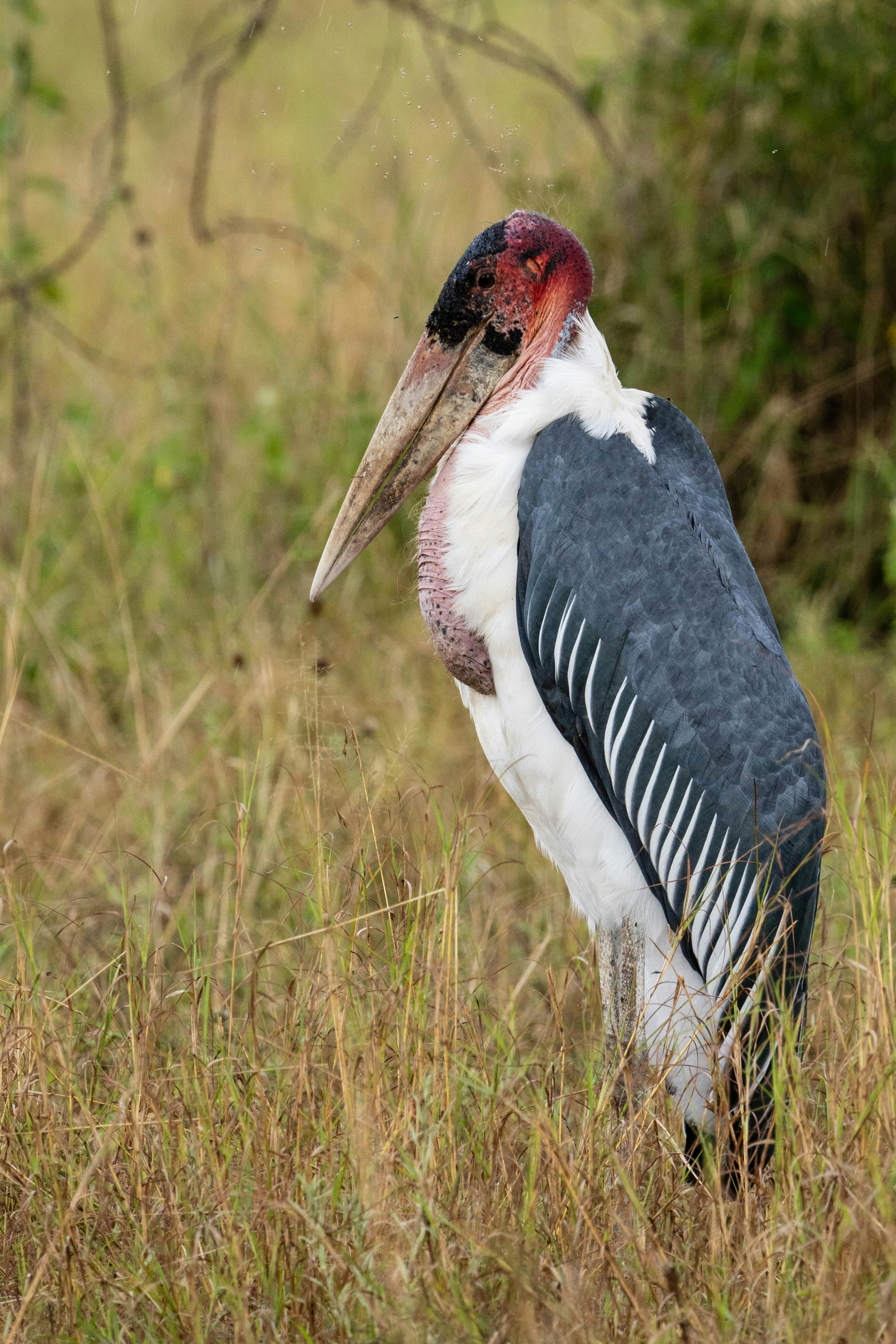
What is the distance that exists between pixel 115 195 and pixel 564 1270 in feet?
12.4

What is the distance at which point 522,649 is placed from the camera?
7.93 ft

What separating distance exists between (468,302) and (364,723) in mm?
1521

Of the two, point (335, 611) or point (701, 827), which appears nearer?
point (701, 827)

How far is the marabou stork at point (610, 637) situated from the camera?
7.49ft

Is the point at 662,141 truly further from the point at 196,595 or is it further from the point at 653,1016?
the point at 653,1016

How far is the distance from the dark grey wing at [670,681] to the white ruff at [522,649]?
43mm

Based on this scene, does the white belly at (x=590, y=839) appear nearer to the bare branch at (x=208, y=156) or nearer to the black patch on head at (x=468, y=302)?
the black patch on head at (x=468, y=302)

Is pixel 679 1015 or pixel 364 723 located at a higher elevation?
pixel 364 723

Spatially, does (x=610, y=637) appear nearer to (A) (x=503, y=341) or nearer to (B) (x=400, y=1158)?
(A) (x=503, y=341)

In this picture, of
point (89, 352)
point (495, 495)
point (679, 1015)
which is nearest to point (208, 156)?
point (89, 352)

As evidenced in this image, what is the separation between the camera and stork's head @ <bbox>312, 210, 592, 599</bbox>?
247cm

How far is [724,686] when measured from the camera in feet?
7.48

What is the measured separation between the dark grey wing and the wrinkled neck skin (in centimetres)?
4

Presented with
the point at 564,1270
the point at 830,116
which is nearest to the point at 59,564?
the point at 830,116
